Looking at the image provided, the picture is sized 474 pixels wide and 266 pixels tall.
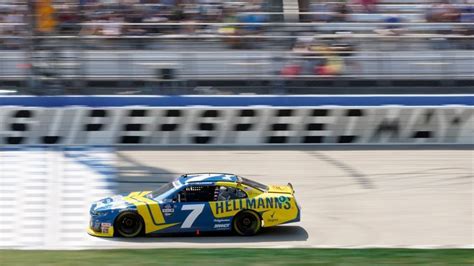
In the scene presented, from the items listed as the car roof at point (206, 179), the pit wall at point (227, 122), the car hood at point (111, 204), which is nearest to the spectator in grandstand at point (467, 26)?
the pit wall at point (227, 122)

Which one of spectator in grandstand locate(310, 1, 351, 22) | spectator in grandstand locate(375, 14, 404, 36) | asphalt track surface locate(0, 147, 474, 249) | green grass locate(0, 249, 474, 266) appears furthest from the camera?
spectator in grandstand locate(310, 1, 351, 22)

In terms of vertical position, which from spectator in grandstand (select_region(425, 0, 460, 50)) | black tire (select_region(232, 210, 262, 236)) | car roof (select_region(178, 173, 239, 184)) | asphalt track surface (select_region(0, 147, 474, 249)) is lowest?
asphalt track surface (select_region(0, 147, 474, 249))

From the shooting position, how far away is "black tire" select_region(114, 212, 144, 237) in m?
11.2

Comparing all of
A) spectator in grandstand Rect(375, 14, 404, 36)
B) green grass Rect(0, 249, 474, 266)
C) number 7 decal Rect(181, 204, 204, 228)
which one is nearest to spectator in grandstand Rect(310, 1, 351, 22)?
spectator in grandstand Rect(375, 14, 404, 36)

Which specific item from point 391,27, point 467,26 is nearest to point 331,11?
point 391,27

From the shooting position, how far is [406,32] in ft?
58.3

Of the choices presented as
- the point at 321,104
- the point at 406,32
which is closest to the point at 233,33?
the point at 321,104

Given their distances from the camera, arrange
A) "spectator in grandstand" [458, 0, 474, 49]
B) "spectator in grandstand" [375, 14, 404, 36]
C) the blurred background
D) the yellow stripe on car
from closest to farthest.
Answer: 1. the yellow stripe on car
2. the blurred background
3. "spectator in grandstand" [458, 0, 474, 49]
4. "spectator in grandstand" [375, 14, 404, 36]

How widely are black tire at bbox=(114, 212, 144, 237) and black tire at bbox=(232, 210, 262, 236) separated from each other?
1262 millimetres

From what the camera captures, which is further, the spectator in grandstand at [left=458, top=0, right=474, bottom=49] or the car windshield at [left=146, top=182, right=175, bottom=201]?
the spectator in grandstand at [left=458, top=0, right=474, bottom=49]

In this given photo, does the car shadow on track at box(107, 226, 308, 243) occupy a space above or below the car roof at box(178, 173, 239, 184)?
below

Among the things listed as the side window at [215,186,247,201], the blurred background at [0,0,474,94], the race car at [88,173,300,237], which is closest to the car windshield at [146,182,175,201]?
the race car at [88,173,300,237]

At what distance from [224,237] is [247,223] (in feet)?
1.20

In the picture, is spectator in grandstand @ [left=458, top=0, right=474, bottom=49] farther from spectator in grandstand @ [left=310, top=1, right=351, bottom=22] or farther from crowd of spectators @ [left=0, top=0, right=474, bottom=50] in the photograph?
spectator in grandstand @ [left=310, top=1, right=351, bottom=22]
